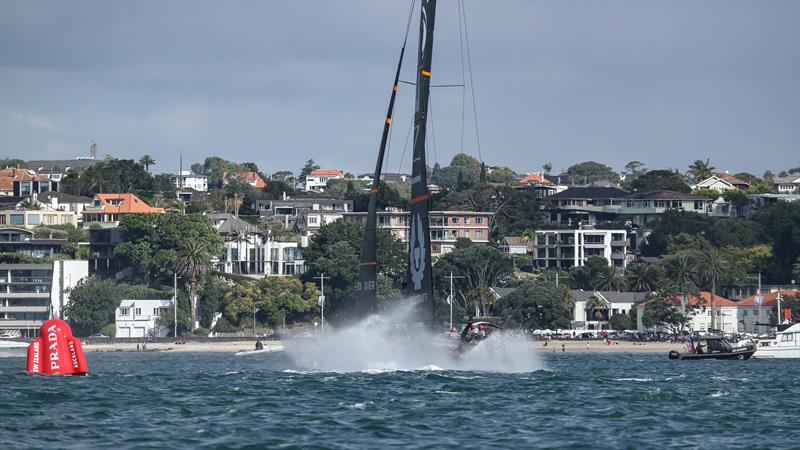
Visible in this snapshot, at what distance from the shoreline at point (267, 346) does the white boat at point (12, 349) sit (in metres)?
12.6

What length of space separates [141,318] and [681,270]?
52.1m

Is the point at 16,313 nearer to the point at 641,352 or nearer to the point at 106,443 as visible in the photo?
the point at 641,352

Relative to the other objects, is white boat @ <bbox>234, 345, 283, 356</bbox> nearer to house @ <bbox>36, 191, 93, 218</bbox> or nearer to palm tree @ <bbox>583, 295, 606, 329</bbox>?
palm tree @ <bbox>583, 295, 606, 329</bbox>

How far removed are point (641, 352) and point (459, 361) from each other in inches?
2480

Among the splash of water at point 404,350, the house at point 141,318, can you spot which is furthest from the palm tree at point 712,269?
the splash of water at point 404,350

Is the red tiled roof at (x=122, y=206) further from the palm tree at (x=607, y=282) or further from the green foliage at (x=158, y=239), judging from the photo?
the palm tree at (x=607, y=282)

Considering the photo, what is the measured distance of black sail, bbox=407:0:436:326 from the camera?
46.8 meters

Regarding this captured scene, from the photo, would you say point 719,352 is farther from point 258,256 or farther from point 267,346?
point 258,256

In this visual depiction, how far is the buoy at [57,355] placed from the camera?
151 ft

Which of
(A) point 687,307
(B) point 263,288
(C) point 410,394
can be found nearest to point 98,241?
(B) point 263,288

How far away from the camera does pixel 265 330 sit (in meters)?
131

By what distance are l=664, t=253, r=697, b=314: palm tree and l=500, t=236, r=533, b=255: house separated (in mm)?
27619

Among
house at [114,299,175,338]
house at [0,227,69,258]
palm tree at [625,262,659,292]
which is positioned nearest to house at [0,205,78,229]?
house at [0,227,69,258]

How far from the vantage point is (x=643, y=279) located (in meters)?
141
